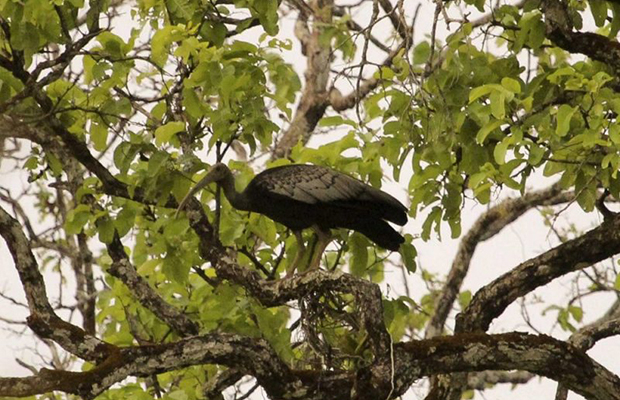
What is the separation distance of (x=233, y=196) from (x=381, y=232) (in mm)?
1036

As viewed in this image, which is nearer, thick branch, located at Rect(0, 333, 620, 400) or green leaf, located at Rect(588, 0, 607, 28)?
thick branch, located at Rect(0, 333, 620, 400)

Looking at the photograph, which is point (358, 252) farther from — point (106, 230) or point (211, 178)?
point (106, 230)

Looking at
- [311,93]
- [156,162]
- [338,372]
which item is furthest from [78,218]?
[311,93]

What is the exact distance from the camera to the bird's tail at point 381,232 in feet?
30.5

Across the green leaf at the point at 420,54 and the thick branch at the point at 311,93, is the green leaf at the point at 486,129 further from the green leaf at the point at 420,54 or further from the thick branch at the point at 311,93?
the thick branch at the point at 311,93

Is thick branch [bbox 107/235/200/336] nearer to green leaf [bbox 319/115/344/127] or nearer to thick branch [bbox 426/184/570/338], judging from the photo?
green leaf [bbox 319/115/344/127]

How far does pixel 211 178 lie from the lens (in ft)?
30.8

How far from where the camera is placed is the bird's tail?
9297mm

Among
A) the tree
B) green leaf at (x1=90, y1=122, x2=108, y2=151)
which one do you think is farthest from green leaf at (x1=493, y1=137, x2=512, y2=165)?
green leaf at (x1=90, y1=122, x2=108, y2=151)

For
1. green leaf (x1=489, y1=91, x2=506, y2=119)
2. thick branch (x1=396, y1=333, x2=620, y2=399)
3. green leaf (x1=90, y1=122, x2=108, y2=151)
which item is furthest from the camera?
green leaf (x1=90, y1=122, x2=108, y2=151)

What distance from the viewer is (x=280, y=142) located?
1650 centimetres

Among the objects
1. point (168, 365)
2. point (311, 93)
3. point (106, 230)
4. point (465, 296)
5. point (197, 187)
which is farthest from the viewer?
point (311, 93)

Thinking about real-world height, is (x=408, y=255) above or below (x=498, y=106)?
above

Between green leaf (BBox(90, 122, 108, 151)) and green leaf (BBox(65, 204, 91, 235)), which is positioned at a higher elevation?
green leaf (BBox(90, 122, 108, 151))
